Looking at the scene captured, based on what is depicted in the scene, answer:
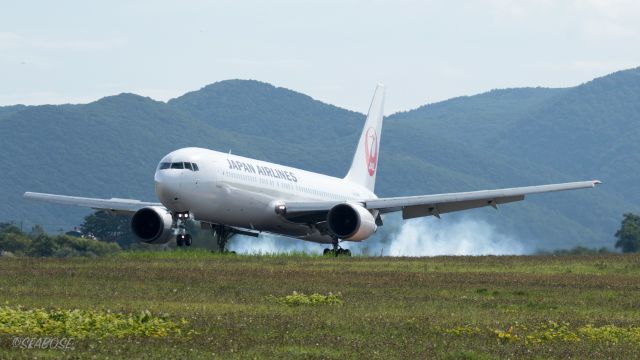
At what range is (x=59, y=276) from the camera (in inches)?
1284

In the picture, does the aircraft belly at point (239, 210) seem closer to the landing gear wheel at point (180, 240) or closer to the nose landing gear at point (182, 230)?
the nose landing gear at point (182, 230)

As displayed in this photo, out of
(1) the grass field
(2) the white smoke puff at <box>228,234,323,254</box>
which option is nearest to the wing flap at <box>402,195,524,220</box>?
(2) the white smoke puff at <box>228,234,323,254</box>

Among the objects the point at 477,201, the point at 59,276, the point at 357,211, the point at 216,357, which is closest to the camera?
the point at 216,357

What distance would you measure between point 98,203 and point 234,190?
8.20m

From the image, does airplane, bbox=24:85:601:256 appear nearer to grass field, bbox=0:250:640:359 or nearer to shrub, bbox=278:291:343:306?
grass field, bbox=0:250:640:359

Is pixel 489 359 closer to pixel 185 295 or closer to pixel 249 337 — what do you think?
pixel 249 337

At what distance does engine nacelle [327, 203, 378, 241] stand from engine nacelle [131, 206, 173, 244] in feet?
21.0

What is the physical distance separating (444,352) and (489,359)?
0.82m

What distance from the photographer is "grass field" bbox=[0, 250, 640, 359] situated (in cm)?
1947

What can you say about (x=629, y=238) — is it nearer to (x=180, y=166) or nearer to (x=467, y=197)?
(x=467, y=197)

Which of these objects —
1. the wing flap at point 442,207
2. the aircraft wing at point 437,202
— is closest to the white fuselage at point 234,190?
the aircraft wing at point 437,202

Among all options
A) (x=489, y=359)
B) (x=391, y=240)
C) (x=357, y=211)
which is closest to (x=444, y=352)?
(x=489, y=359)

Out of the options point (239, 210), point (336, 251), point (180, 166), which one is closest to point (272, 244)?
point (336, 251)

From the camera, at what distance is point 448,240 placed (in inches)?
2810
